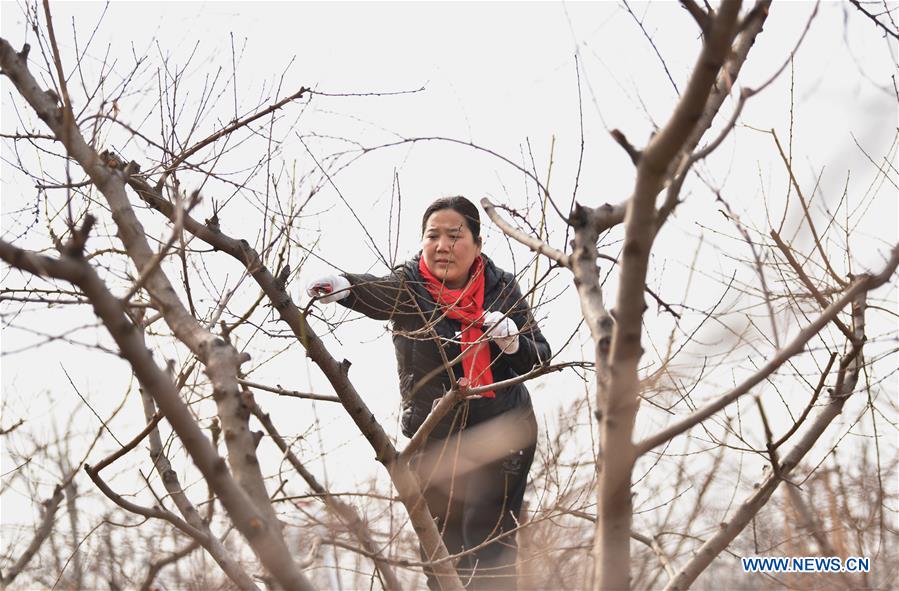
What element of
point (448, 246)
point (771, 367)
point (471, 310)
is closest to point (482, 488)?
point (471, 310)

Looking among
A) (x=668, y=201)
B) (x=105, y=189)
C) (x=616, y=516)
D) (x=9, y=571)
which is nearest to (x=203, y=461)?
(x=616, y=516)

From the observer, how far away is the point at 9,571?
21.9ft

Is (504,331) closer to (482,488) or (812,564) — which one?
(482,488)

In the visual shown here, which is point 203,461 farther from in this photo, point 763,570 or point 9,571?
point 9,571

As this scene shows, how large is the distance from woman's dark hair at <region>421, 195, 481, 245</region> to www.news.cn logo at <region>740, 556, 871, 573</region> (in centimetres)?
183

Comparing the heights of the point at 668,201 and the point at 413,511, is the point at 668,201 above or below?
above

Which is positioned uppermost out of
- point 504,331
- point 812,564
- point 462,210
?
point 462,210

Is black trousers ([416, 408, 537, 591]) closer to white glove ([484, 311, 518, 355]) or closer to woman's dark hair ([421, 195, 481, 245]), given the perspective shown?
white glove ([484, 311, 518, 355])

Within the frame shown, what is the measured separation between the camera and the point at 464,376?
405cm

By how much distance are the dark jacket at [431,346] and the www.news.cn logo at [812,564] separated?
1210 mm

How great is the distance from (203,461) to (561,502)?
5.96ft

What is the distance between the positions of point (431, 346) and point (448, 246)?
45 centimetres

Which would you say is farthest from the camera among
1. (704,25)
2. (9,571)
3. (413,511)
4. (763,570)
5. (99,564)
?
(99,564)

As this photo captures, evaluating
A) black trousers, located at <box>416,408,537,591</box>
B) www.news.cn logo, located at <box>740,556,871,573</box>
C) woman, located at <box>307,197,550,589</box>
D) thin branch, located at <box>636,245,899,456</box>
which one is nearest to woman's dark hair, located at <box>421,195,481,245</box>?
woman, located at <box>307,197,550,589</box>
